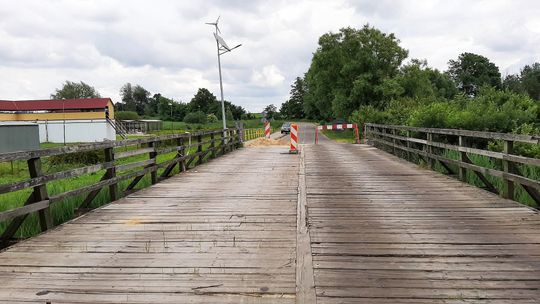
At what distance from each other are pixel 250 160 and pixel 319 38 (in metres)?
38.7

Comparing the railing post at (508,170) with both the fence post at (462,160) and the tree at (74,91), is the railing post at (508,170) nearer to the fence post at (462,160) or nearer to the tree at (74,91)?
the fence post at (462,160)

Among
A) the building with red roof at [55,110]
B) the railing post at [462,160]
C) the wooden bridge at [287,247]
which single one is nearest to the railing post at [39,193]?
the wooden bridge at [287,247]

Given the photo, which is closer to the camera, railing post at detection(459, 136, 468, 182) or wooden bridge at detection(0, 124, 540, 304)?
wooden bridge at detection(0, 124, 540, 304)

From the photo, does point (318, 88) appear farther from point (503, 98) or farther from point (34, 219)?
point (34, 219)

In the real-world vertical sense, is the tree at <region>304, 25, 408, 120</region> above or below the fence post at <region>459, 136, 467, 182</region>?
above

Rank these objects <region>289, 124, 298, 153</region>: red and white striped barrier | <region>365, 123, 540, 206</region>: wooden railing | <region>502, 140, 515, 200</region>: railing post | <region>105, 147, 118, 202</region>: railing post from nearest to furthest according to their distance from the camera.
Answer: <region>365, 123, 540, 206</region>: wooden railing, <region>502, 140, 515, 200</region>: railing post, <region>105, 147, 118, 202</region>: railing post, <region>289, 124, 298, 153</region>: red and white striped barrier

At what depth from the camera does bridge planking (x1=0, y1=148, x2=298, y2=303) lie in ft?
11.9

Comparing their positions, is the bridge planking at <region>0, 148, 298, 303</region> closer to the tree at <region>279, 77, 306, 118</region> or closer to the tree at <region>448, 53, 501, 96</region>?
the tree at <region>448, 53, 501, 96</region>

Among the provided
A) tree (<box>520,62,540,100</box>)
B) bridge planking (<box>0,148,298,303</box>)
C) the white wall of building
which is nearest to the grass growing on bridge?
the white wall of building

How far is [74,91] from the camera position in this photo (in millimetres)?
126438

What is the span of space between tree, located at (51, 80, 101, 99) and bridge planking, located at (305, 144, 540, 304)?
130 m

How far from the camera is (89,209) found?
6.88m

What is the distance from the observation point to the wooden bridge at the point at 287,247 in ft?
11.9

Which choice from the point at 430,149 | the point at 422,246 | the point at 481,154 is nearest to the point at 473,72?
the point at 430,149
